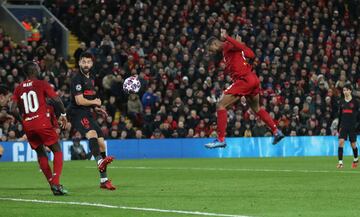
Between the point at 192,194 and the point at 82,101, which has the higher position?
the point at 82,101

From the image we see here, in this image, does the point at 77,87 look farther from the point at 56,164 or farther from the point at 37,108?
the point at 56,164

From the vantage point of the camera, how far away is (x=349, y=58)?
41.7 metres

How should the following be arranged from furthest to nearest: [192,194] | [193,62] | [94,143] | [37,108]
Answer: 1. [193,62]
2. [94,143]
3. [37,108]
4. [192,194]

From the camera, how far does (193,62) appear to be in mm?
36594

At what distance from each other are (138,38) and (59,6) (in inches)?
181

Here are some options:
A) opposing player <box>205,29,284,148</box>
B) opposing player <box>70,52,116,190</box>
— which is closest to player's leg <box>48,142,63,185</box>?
opposing player <box>70,52,116,190</box>

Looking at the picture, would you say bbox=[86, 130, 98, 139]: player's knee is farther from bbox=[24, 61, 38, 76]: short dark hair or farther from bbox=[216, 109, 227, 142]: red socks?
bbox=[216, 109, 227, 142]: red socks

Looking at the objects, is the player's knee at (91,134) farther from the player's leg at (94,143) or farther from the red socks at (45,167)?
the red socks at (45,167)

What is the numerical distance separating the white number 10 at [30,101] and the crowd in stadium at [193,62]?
15.9 meters

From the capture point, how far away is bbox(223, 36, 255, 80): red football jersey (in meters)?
17.7

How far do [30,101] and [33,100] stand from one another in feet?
0.16

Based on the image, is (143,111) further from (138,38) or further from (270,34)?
(270,34)

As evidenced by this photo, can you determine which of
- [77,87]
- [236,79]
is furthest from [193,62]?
[77,87]

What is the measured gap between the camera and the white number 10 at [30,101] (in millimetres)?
15117
